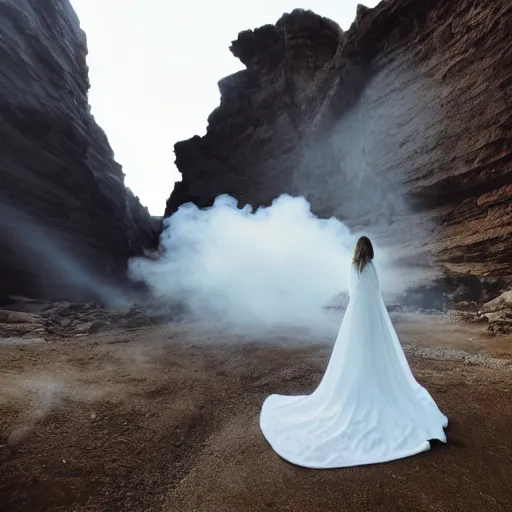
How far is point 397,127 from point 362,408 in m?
16.1

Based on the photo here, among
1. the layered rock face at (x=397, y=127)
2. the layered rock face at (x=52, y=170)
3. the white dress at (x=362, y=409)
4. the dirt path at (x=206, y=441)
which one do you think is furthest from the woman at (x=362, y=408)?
the layered rock face at (x=52, y=170)

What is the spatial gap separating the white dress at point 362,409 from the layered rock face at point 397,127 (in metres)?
8.99

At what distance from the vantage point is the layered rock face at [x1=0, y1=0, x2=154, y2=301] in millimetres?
15812

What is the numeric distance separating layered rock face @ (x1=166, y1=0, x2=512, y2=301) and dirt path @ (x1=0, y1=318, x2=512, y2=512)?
719cm

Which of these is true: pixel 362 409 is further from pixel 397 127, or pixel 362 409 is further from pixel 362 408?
pixel 397 127

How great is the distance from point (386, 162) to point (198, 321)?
39.5 ft

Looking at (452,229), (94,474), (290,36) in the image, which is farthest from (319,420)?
(290,36)

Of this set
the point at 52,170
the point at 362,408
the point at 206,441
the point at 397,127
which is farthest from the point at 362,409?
the point at 52,170

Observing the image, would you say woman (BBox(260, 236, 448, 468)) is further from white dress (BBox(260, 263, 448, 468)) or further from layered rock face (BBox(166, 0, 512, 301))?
layered rock face (BBox(166, 0, 512, 301))

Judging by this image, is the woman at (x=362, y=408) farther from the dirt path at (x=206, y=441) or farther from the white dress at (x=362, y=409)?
the dirt path at (x=206, y=441)

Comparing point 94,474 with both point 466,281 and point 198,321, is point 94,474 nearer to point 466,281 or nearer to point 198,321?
point 198,321

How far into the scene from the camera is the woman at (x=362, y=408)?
3.32 metres

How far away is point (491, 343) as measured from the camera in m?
6.86

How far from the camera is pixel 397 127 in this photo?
53.4 feet
